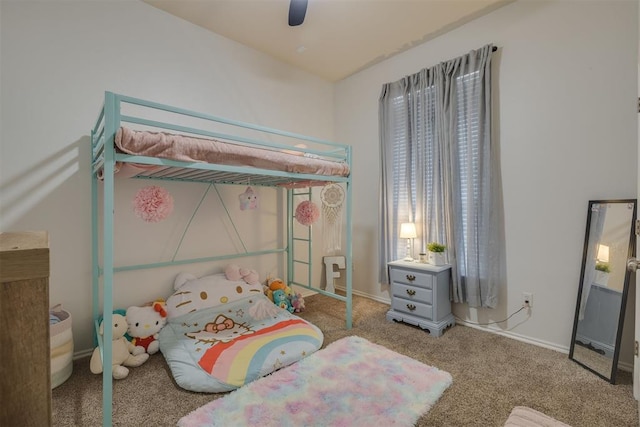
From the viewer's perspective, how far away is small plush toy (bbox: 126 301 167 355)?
2.14 m

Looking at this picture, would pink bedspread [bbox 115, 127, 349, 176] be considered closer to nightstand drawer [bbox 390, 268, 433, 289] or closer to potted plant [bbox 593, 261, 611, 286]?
nightstand drawer [bbox 390, 268, 433, 289]

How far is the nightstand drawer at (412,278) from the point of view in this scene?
2551mm

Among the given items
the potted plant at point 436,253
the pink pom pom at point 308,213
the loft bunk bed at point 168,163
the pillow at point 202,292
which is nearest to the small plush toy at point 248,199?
the loft bunk bed at point 168,163

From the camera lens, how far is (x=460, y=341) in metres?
2.38

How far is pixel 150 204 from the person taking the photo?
1936 millimetres

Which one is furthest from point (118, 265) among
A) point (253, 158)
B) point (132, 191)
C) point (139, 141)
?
point (253, 158)

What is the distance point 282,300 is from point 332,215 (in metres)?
1.19

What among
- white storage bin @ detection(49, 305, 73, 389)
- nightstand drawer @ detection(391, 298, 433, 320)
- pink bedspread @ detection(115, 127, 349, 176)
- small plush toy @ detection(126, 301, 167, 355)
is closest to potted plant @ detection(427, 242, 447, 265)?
nightstand drawer @ detection(391, 298, 433, 320)

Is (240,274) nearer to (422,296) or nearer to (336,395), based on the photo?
(336,395)

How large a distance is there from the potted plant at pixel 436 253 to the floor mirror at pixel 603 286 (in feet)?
3.10

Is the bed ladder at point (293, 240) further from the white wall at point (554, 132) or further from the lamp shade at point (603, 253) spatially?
the lamp shade at point (603, 253)

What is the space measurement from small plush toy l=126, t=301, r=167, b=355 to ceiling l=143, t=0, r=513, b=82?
97.4 inches

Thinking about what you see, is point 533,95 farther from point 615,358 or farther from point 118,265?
point 118,265

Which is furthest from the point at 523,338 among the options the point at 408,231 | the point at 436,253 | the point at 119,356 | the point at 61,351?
the point at 61,351
